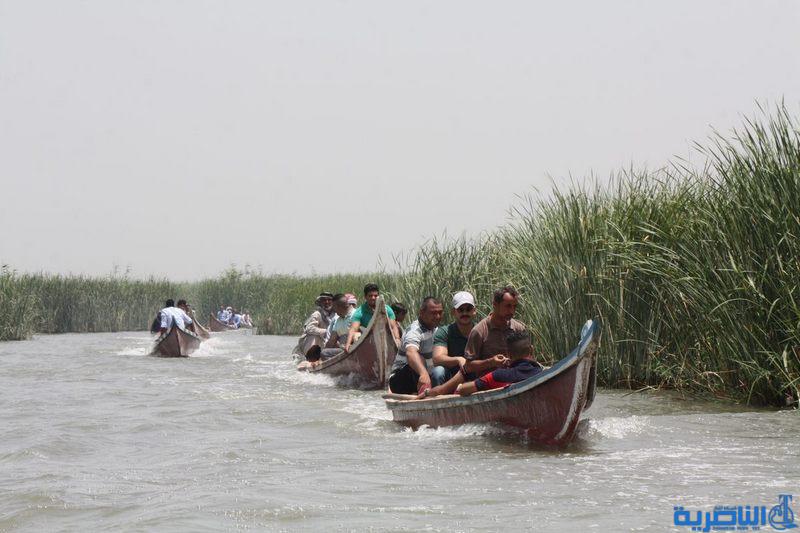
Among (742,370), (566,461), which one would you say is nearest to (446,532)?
(566,461)

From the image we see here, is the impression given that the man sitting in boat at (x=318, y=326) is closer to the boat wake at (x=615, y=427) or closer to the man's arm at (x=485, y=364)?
the boat wake at (x=615, y=427)

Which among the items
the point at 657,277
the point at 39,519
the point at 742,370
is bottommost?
the point at 39,519

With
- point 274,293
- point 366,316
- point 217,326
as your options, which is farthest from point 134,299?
point 366,316

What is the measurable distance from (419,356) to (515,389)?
2.03m

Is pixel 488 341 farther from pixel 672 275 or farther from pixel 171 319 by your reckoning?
pixel 171 319

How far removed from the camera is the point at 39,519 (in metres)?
6.48

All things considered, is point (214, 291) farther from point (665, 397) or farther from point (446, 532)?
point (446, 532)

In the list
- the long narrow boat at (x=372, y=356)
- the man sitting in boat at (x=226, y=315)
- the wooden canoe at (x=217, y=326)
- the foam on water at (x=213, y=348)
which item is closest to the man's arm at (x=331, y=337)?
the long narrow boat at (x=372, y=356)

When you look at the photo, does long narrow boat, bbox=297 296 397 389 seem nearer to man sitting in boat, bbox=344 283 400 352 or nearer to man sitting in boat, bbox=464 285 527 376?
man sitting in boat, bbox=344 283 400 352

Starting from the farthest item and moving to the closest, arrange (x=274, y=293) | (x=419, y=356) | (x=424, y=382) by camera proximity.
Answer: (x=274, y=293)
(x=419, y=356)
(x=424, y=382)

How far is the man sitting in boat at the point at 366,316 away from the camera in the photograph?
50.6 feet

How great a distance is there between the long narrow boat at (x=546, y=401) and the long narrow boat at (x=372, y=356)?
536cm

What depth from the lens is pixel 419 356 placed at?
10570mm

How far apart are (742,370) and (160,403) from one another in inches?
296
